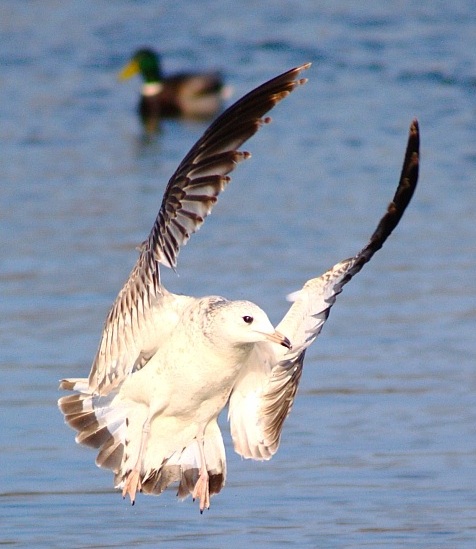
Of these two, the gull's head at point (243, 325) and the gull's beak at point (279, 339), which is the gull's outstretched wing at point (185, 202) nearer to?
the gull's head at point (243, 325)

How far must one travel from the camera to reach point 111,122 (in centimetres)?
1667

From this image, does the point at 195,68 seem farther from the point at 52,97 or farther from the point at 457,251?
the point at 457,251

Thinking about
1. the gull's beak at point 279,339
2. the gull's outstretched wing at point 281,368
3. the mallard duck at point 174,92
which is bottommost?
the mallard duck at point 174,92

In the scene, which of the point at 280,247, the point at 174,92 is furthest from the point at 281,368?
the point at 174,92

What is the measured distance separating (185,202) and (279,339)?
677 millimetres

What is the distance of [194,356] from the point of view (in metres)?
6.09

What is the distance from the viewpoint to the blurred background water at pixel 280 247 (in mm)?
6453

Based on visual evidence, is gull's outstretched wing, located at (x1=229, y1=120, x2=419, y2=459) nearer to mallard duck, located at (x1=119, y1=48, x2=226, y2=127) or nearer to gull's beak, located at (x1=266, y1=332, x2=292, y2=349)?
gull's beak, located at (x1=266, y1=332, x2=292, y2=349)

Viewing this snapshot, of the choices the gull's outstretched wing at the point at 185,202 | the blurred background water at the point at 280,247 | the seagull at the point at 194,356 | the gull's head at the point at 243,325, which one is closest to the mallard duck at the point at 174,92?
the blurred background water at the point at 280,247

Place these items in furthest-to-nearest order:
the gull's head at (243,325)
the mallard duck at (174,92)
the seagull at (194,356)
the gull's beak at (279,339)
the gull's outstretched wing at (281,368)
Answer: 1. the mallard duck at (174,92)
2. the gull's outstretched wing at (281,368)
3. the gull's head at (243,325)
4. the gull's beak at (279,339)
5. the seagull at (194,356)

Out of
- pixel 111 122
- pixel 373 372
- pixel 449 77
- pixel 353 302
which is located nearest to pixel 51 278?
pixel 353 302

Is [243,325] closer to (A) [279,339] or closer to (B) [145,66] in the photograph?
(A) [279,339]

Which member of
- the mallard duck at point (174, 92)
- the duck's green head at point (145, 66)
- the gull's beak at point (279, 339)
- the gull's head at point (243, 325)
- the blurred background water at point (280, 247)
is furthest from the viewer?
the duck's green head at point (145, 66)

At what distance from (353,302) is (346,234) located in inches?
66.9
